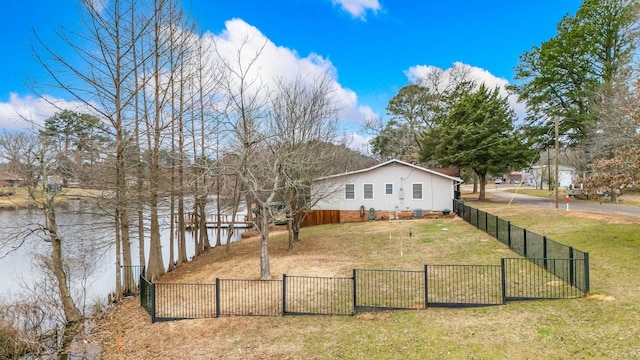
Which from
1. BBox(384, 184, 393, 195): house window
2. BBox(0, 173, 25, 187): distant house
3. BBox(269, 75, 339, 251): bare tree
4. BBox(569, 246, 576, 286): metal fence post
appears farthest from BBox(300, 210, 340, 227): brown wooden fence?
BBox(569, 246, 576, 286): metal fence post

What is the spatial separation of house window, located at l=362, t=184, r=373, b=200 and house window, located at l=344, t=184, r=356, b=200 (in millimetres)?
690

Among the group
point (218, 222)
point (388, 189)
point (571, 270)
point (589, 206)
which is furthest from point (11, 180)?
point (589, 206)

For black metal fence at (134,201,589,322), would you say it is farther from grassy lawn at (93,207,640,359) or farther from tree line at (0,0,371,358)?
tree line at (0,0,371,358)

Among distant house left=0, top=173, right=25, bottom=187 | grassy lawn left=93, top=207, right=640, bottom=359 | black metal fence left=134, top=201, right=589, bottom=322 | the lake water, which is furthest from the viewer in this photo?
the lake water

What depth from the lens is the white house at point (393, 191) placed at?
2347cm

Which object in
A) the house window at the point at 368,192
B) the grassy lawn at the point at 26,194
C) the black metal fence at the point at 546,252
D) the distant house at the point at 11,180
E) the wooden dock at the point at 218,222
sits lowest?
the wooden dock at the point at 218,222

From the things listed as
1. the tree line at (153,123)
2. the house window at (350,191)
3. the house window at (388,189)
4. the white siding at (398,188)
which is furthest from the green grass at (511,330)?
the house window at (350,191)

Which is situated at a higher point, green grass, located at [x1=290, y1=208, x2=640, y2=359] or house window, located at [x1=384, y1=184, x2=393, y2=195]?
house window, located at [x1=384, y1=184, x2=393, y2=195]

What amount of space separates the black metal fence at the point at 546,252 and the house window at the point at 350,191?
9.23m

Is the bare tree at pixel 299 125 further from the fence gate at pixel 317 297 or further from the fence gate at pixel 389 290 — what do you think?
the fence gate at pixel 389 290

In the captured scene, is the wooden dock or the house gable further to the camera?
the house gable

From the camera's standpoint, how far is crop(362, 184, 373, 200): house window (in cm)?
2408

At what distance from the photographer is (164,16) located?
564 inches

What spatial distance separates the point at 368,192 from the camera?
950 inches
